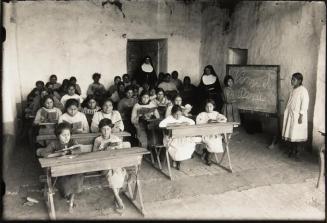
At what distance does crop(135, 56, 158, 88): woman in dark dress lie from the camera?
376 inches

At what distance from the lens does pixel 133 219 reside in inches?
158

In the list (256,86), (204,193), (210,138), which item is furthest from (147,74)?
(204,193)

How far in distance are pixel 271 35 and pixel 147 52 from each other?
416 cm

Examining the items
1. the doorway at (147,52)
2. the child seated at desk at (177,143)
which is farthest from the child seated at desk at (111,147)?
the doorway at (147,52)

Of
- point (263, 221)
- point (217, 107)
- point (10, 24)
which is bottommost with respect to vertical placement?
point (263, 221)

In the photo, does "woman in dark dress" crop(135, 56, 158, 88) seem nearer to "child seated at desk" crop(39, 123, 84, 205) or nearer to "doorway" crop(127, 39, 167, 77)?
"doorway" crop(127, 39, 167, 77)

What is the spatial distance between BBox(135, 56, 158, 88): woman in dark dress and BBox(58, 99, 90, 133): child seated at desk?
4.11 metres

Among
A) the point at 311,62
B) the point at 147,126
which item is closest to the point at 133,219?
the point at 147,126

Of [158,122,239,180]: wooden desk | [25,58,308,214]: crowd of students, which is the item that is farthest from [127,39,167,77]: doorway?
[158,122,239,180]: wooden desk

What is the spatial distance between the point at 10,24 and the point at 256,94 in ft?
18.5

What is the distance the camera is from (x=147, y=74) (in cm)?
963

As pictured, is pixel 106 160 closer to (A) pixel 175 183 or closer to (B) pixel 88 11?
(A) pixel 175 183

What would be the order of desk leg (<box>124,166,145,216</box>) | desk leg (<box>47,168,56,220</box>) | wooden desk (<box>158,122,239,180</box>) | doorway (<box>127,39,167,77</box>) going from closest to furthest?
desk leg (<box>47,168,56,220</box>) → desk leg (<box>124,166,145,216</box>) → wooden desk (<box>158,122,239,180</box>) → doorway (<box>127,39,167,77</box>)

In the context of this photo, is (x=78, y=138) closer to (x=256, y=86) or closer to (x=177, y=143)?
(x=177, y=143)
